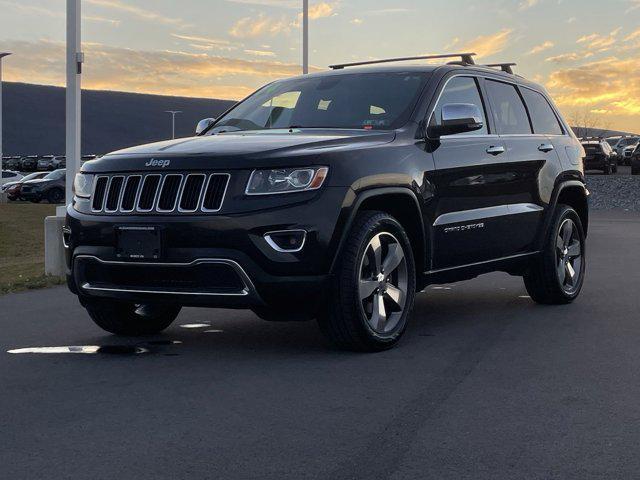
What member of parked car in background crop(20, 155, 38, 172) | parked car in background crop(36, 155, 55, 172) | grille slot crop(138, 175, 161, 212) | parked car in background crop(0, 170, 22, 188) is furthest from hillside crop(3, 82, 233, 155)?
grille slot crop(138, 175, 161, 212)

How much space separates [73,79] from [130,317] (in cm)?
683

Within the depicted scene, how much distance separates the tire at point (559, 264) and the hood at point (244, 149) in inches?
95.7

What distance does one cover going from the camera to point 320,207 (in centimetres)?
646

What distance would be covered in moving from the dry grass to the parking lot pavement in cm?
296

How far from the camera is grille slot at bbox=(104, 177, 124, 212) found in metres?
6.87

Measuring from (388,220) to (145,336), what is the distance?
2.05 metres

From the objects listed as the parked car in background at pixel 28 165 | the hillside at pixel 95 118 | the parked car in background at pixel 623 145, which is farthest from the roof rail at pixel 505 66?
the hillside at pixel 95 118

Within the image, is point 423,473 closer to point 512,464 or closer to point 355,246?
point 512,464

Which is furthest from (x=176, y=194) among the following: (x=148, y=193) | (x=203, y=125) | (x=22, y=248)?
(x=22, y=248)

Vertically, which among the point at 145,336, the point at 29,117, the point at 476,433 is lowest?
the point at 29,117

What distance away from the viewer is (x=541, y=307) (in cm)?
930

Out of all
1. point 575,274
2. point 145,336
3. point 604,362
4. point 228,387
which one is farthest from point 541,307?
point 228,387

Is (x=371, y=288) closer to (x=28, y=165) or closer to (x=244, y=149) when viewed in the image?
(x=244, y=149)

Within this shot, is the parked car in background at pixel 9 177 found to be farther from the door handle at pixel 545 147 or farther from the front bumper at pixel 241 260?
the front bumper at pixel 241 260
